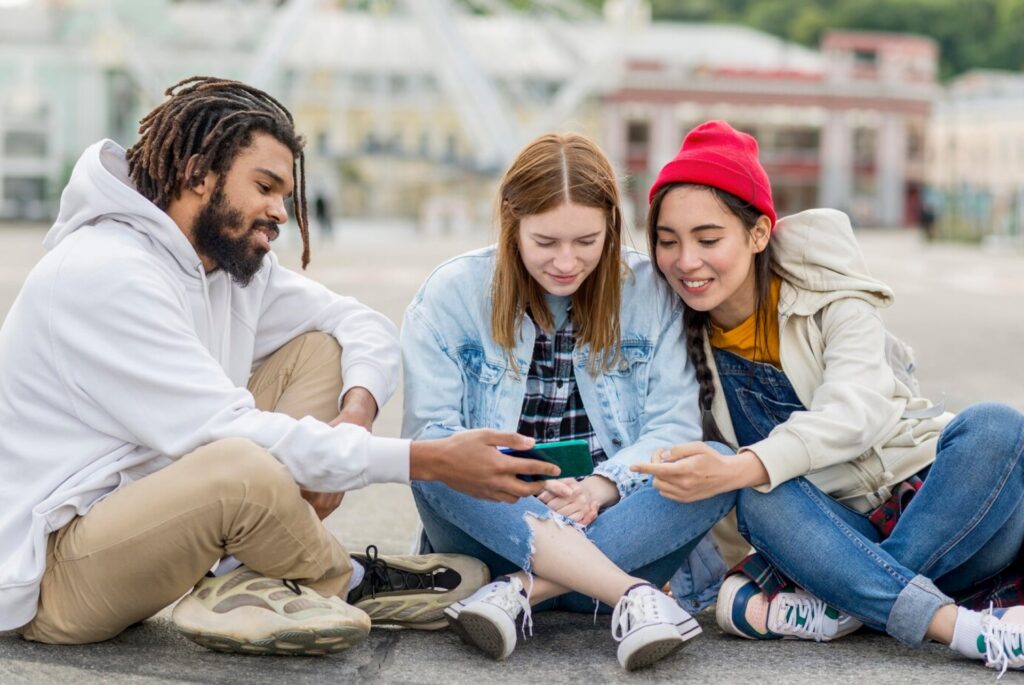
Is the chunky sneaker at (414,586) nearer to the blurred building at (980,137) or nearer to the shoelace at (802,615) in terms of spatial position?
the shoelace at (802,615)

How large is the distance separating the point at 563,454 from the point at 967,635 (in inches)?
35.1

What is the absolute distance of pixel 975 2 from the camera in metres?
79.2

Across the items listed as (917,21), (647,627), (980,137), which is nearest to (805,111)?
(980,137)

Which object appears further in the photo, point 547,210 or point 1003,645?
point 547,210

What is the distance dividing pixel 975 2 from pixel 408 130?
4399 centimetres

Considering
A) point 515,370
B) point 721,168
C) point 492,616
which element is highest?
point 721,168

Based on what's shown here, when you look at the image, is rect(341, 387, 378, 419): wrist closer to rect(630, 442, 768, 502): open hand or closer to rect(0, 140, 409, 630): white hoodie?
rect(0, 140, 409, 630): white hoodie

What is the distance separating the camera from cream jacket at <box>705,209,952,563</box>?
2.97 m

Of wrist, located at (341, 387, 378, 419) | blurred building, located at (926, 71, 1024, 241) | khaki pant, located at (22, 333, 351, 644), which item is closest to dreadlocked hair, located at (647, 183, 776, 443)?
wrist, located at (341, 387, 378, 419)

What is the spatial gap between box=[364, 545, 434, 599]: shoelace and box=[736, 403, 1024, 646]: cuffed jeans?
714 millimetres

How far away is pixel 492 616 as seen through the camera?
2.76 meters

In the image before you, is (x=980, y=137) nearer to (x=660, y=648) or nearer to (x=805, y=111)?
(x=805, y=111)

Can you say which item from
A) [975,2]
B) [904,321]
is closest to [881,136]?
[975,2]

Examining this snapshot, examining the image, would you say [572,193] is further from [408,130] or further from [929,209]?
[408,130]
